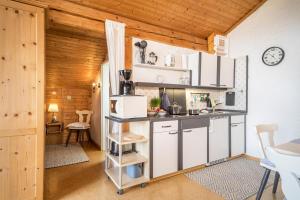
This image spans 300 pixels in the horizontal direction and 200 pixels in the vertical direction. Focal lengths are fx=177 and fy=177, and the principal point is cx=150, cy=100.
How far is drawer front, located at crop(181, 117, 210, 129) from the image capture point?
9.18 feet

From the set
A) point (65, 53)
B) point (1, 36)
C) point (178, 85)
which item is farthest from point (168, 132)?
point (65, 53)

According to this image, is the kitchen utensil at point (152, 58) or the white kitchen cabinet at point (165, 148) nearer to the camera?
the white kitchen cabinet at point (165, 148)

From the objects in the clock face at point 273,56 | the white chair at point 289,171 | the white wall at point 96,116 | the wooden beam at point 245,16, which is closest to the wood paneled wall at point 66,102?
the white wall at point 96,116

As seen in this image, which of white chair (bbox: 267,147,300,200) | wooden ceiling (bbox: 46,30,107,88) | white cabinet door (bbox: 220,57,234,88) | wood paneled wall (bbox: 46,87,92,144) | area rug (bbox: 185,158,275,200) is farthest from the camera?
wood paneled wall (bbox: 46,87,92,144)

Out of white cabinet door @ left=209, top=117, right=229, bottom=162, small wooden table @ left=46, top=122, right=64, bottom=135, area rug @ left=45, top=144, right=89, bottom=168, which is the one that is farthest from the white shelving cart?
small wooden table @ left=46, top=122, right=64, bottom=135

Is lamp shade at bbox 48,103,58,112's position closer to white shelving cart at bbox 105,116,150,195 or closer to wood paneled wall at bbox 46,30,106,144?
wood paneled wall at bbox 46,30,106,144

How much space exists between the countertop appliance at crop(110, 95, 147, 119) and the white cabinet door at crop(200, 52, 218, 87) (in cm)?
148

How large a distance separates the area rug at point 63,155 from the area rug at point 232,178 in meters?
2.16

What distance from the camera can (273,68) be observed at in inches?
129

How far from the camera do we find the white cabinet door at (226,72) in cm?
363

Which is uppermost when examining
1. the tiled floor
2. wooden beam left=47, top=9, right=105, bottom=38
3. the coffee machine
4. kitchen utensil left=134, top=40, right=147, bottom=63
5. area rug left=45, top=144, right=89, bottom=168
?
wooden beam left=47, top=9, right=105, bottom=38

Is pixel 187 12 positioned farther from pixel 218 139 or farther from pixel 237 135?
pixel 237 135

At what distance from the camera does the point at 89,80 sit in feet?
15.6

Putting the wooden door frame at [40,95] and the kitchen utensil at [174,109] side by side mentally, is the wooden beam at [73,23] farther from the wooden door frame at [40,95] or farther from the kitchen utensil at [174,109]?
the kitchen utensil at [174,109]
